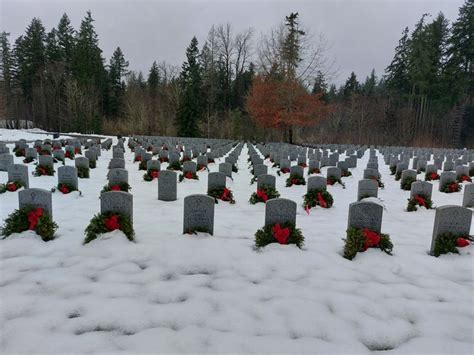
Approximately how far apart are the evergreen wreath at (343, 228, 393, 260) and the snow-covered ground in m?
0.16

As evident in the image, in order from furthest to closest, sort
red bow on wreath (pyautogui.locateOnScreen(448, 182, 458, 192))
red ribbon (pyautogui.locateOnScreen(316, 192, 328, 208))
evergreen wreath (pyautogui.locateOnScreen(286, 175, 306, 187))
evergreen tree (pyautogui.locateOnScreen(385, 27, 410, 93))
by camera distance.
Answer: evergreen tree (pyautogui.locateOnScreen(385, 27, 410, 93)), evergreen wreath (pyautogui.locateOnScreen(286, 175, 306, 187)), red bow on wreath (pyautogui.locateOnScreen(448, 182, 458, 192)), red ribbon (pyautogui.locateOnScreen(316, 192, 328, 208))

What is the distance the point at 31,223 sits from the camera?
5367mm

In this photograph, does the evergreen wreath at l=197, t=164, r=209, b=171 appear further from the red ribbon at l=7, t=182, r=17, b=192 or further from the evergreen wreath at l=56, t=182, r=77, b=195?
the red ribbon at l=7, t=182, r=17, b=192

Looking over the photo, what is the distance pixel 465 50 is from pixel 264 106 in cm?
3169

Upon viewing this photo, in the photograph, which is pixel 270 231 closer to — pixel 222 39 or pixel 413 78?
pixel 413 78

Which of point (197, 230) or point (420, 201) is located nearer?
point (197, 230)

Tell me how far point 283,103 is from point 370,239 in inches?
1204

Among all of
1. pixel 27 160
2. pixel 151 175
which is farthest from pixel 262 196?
pixel 27 160

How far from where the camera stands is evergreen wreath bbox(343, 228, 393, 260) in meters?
5.02

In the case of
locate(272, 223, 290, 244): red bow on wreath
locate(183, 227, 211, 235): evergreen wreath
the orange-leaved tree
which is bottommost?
locate(183, 227, 211, 235): evergreen wreath

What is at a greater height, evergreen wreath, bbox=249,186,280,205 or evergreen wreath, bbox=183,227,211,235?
evergreen wreath, bbox=249,186,280,205

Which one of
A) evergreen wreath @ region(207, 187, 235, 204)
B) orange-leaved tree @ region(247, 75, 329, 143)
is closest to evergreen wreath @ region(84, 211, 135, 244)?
evergreen wreath @ region(207, 187, 235, 204)

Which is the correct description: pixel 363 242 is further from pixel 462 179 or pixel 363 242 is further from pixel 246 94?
pixel 246 94

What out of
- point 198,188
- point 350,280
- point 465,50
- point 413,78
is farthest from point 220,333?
point 465,50
